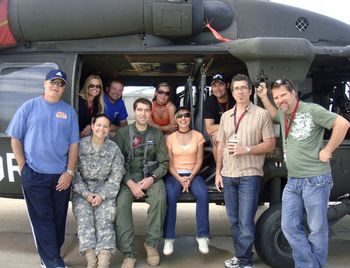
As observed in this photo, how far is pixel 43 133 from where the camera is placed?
3863mm

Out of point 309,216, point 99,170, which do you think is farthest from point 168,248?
point 309,216

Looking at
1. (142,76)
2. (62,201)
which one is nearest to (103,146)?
(62,201)

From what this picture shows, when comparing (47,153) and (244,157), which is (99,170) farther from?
(244,157)

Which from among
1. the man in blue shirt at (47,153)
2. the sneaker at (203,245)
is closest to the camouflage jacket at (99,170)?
the man in blue shirt at (47,153)

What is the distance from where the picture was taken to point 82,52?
14.4ft

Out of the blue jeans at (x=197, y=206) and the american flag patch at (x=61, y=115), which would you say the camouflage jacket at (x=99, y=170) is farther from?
the blue jeans at (x=197, y=206)

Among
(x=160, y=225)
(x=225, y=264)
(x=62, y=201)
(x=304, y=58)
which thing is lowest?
(x=225, y=264)

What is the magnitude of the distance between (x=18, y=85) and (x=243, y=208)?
2.51m

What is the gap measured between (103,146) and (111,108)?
0.94 metres

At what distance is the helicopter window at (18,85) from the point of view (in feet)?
14.5

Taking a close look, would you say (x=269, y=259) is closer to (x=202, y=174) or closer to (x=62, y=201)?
(x=202, y=174)

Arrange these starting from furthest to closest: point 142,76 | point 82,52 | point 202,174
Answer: point 142,76 < point 202,174 < point 82,52

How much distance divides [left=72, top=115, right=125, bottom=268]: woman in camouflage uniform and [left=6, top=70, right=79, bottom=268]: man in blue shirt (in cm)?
14

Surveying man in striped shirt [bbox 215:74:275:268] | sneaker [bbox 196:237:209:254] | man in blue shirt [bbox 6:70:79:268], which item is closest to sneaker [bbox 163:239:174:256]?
sneaker [bbox 196:237:209:254]
